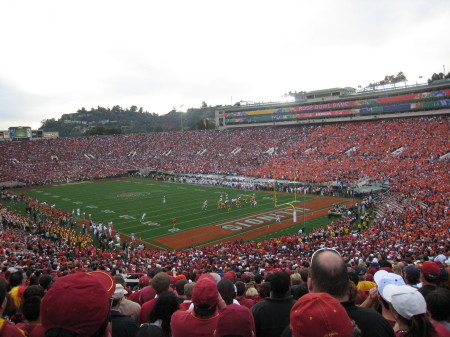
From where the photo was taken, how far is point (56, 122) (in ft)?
507

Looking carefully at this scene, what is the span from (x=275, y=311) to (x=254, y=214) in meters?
24.9

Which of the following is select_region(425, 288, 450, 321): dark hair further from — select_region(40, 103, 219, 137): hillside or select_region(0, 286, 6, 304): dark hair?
select_region(40, 103, 219, 137): hillside

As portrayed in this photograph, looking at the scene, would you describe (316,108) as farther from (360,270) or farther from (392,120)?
(360,270)

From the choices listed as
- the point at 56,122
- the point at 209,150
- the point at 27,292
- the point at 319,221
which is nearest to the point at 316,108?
the point at 209,150

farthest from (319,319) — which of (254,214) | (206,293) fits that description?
(254,214)

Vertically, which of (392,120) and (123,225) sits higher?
(392,120)

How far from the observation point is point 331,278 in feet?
8.46

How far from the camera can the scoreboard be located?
244 ft

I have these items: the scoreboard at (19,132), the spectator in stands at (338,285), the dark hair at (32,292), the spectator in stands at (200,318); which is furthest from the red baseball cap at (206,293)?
the scoreboard at (19,132)

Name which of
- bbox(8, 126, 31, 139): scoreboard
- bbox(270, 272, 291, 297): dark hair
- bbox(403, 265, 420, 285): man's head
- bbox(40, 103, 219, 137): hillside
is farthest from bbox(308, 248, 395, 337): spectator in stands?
bbox(40, 103, 219, 137): hillside

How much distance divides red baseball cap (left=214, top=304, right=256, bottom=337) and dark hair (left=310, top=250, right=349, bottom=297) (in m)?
0.67

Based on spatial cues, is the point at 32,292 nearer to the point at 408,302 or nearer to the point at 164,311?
the point at 164,311

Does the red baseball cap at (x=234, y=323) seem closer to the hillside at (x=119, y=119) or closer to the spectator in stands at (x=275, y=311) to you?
the spectator in stands at (x=275, y=311)

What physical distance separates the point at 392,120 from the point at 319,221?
111ft
